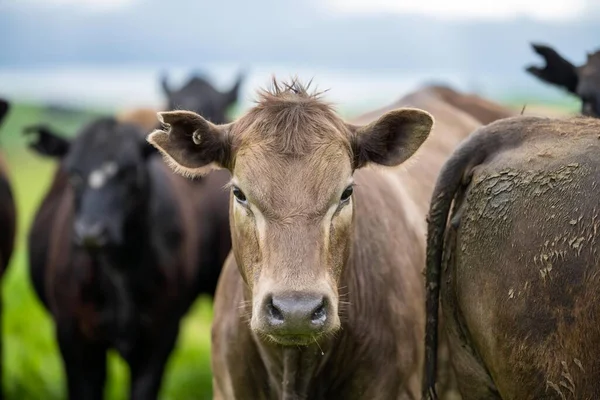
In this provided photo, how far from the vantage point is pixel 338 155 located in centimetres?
399

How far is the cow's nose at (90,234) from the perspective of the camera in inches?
265

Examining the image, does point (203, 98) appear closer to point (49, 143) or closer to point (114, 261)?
point (49, 143)

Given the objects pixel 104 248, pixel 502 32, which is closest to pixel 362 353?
pixel 104 248

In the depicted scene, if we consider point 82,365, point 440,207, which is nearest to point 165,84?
point 82,365

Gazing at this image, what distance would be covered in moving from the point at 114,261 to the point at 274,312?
397 cm

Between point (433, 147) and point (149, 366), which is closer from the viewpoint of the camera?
point (433, 147)

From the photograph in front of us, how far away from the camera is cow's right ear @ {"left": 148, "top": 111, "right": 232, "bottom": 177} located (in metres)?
4.14

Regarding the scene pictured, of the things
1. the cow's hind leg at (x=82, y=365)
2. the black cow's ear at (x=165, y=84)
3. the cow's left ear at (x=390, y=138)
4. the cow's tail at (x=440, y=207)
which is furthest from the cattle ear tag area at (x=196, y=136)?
the black cow's ear at (x=165, y=84)

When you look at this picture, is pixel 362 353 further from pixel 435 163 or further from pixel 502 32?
pixel 502 32

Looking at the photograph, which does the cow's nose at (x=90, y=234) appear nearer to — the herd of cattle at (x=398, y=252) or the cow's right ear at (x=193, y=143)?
the herd of cattle at (x=398, y=252)

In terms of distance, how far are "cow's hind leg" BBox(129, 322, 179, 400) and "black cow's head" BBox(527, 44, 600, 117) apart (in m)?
3.46

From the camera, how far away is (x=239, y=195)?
4008mm

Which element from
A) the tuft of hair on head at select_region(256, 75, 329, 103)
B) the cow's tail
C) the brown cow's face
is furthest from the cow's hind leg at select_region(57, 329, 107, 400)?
the cow's tail

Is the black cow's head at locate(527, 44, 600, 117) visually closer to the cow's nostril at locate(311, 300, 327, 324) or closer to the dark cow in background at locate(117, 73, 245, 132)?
the cow's nostril at locate(311, 300, 327, 324)
